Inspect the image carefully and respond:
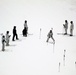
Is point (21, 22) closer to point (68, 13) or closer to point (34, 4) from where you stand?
point (34, 4)

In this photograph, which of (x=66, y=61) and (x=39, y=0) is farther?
(x=39, y=0)

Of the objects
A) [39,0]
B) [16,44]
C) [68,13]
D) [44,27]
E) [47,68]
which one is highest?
[39,0]

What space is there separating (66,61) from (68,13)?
520 mm

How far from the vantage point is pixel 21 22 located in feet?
7.38

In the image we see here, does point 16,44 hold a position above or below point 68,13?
below

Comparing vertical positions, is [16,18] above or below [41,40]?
above

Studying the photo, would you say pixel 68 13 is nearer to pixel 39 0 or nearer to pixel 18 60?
pixel 39 0

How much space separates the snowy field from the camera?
215cm

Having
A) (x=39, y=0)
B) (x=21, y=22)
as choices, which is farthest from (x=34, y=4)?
(x=21, y=22)

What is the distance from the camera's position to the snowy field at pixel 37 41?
215cm

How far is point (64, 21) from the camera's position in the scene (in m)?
2.27

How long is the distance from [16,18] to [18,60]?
0.45 m

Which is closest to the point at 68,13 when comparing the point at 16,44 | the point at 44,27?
the point at 44,27

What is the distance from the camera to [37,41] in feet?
7.25
